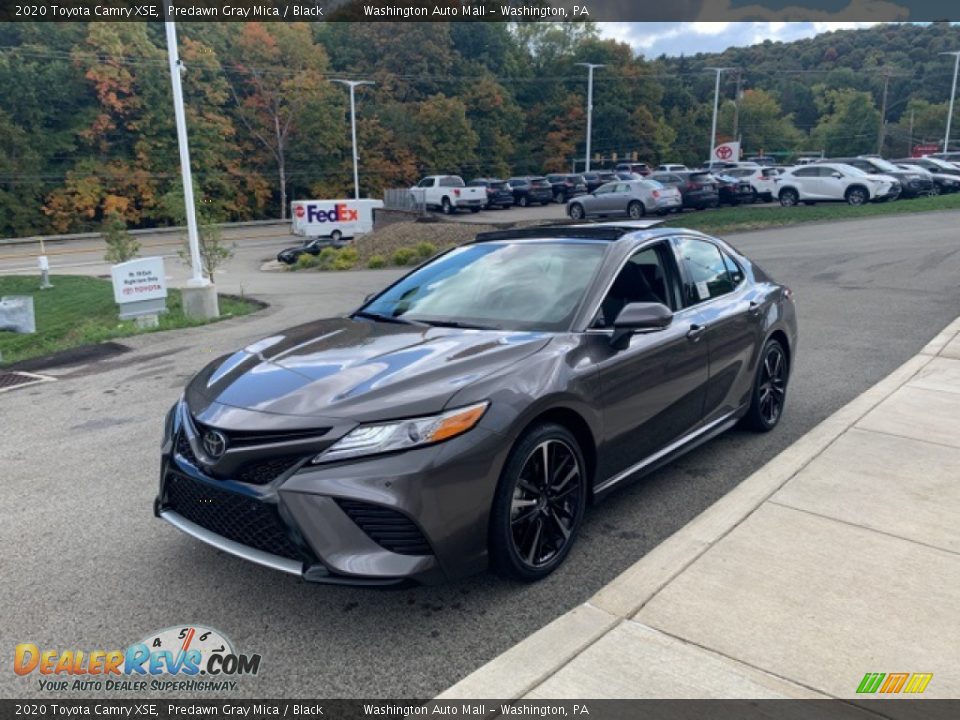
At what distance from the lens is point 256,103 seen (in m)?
64.0

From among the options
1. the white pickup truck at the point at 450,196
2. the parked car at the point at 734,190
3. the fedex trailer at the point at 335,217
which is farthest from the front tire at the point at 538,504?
the fedex trailer at the point at 335,217

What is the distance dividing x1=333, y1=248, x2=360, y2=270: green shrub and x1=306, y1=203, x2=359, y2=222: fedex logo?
52.5 ft

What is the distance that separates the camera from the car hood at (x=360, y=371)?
334 cm

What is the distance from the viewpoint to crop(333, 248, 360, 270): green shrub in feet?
96.9

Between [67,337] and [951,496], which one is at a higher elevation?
[951,496]

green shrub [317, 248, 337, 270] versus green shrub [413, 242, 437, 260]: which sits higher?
green shrub [413, 242, 437, 260]

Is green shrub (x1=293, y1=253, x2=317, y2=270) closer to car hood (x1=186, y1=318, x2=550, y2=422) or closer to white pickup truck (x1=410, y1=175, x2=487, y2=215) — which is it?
white pickup truck (x1=410, y1=175, x2=487, y2=215)

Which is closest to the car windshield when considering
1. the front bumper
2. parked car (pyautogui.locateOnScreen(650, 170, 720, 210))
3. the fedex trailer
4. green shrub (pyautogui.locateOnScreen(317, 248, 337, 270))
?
the front bumper

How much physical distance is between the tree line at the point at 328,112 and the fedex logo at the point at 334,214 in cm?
890

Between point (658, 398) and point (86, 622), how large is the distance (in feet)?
10.1

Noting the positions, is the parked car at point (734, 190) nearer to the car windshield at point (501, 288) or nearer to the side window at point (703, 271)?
the side window at point (703, 271)

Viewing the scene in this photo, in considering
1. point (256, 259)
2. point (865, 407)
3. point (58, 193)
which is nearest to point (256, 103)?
point (58, 193)

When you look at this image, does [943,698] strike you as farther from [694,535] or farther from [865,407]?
[865,407]

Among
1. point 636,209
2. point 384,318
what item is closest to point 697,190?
point 636,209
